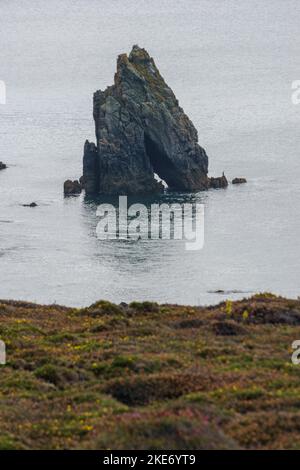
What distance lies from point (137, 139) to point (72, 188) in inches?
546

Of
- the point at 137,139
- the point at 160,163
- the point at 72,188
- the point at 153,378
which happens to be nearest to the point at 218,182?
the point at 160,163

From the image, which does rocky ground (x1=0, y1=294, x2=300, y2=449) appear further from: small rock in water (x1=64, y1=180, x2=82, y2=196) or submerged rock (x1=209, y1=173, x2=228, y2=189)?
submerged rock (x1=209, y1=173, x2=228, y2=189)

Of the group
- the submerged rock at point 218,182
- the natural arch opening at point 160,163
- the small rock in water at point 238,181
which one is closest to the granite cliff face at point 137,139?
the natural arch opening at point 160,163

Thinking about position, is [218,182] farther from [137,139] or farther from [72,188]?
[72,188]

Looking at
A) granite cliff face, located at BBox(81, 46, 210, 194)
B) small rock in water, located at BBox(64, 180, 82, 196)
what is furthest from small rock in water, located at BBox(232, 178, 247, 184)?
small rock in water, located at BBox(64, 180, 82, 196)

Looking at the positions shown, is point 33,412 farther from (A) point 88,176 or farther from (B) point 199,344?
(A) point 88,176

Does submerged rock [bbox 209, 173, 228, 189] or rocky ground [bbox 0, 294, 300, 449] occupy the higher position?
submerged rock [bbox 209, 173, 228, 189]

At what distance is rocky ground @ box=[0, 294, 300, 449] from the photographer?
30.4m

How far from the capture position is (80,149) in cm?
19488

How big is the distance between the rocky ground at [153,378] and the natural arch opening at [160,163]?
314ft

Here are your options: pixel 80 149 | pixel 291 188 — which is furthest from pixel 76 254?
pixel 80 149

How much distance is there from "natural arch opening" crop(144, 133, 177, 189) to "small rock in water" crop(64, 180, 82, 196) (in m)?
11.1
